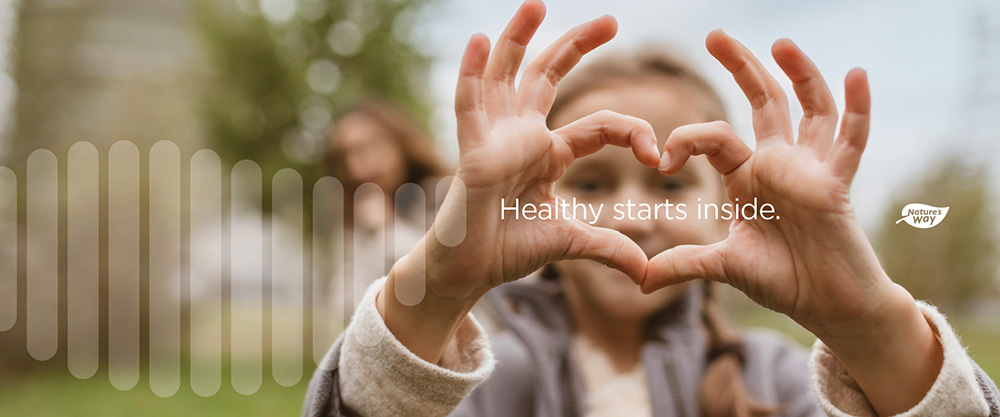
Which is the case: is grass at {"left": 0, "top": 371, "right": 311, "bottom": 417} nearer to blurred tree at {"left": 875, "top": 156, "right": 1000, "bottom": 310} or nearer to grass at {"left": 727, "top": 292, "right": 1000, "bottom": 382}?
grass at {"left": 727, "top": 292, "right": 1000, "bottom": 382}

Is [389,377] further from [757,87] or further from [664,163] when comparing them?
[757,87]

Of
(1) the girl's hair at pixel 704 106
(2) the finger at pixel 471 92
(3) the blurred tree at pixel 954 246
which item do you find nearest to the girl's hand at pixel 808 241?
(2) the finger at pixel 471 92

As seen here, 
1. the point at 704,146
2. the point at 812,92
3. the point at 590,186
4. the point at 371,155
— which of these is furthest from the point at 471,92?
the point at 371,155

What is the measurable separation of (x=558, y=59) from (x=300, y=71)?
6.04m

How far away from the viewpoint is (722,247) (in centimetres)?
88

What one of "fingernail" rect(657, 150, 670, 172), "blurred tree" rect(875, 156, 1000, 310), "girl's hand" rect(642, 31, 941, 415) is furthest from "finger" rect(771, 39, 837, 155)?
"blurred tree" rect(875, 156, 1000, 310)

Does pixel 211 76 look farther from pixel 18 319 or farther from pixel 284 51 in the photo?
pixel 18 319

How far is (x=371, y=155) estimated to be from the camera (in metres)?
2.85

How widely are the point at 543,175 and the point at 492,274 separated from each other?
0.14m

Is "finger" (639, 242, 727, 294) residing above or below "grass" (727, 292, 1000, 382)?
above

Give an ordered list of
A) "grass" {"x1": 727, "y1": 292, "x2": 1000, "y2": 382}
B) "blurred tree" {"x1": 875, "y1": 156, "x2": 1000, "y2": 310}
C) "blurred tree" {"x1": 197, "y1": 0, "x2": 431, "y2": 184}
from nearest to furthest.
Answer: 1. "grass" {"x1": 727, "y1": 292, "x2": 1000, "y2": 382}
2. "blurred tree" {"x1": 197, "y1": 0, "x2": 431, "y2": 184}
3. "blurred tree" {"x1": 875, "y1": 156, "x2": 1000, "y2": 310}

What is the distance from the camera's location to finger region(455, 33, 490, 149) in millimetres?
782

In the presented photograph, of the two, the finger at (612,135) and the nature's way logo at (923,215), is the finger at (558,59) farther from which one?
the nature's way logo at (923,215)

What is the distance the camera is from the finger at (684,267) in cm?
86
